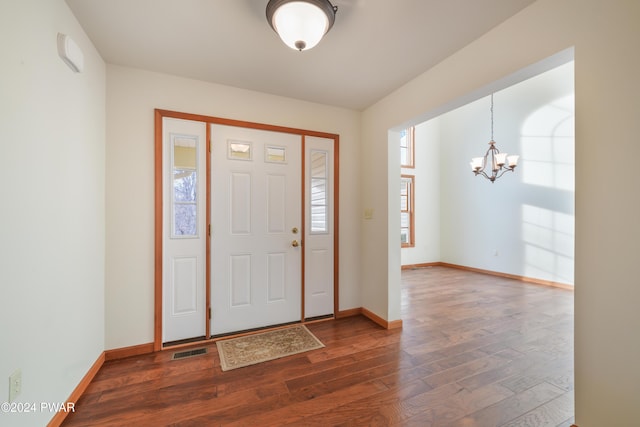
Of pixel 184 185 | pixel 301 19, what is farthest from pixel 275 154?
pixel 301 19

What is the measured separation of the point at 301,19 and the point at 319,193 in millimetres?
1889

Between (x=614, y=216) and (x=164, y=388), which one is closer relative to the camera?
(x=614, y=216)

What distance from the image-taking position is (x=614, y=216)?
1.28 meters

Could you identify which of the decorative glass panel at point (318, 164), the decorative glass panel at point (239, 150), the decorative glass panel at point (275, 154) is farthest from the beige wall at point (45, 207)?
the decorative glass panel at point (318, 164)

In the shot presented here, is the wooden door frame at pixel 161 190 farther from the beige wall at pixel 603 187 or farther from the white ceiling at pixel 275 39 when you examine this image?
the beige wall at pixel 603 187

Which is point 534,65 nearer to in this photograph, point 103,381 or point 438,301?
point 438,301

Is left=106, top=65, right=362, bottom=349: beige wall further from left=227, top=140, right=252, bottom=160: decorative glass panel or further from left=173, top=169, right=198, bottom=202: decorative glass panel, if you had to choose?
left=227, top=140, right=252, bottom=160: decorative glass panel

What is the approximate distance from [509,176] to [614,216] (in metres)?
4.69

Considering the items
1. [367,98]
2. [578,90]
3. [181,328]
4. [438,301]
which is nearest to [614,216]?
[578,90]

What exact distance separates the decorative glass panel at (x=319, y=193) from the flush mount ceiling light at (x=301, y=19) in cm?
156

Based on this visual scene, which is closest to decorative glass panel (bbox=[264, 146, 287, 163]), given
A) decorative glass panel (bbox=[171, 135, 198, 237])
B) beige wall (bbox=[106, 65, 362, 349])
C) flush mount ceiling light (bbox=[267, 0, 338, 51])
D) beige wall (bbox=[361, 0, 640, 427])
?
beige wall (bbox=[106, 65, 362, 349])

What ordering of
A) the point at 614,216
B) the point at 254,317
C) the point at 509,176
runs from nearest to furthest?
the point at 614,216 → the point at 254,317 → the point at 509,176

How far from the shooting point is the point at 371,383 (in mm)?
1902

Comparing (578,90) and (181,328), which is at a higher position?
(578,90)
